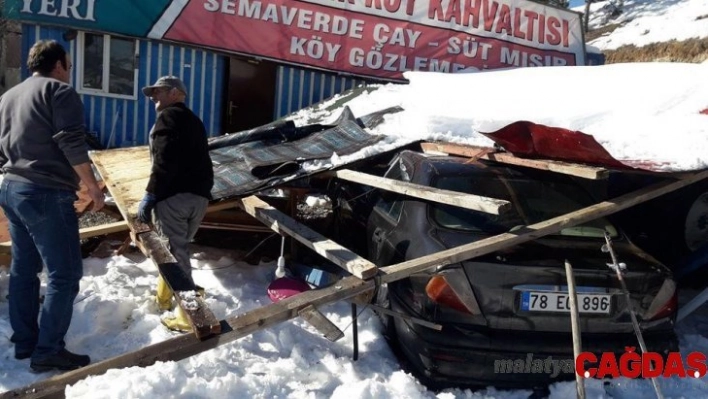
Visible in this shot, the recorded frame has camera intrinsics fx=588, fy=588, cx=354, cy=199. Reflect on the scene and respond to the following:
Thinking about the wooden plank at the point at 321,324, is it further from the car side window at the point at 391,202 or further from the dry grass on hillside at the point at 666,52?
the dry grass on hillside at the point at 666,52

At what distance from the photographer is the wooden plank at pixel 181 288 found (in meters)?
2.86

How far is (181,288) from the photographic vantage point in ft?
10.6

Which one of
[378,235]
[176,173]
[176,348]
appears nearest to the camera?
[176,348]

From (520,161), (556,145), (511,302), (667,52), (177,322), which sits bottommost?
(177,322)

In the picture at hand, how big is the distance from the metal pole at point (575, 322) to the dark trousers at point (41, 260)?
2.76 metres

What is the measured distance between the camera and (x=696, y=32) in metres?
25.1

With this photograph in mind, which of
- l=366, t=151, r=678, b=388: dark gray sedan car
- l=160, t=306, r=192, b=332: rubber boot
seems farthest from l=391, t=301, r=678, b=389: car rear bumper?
l=160, t=306, r=192, b=332: rubber boot

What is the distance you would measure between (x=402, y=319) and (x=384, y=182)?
104 cm

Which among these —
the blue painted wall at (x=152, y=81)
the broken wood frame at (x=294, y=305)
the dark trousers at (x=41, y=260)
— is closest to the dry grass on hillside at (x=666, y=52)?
the blue painted wall at (x=152, y=81)

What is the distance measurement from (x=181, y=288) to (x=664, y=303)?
9.24 ft

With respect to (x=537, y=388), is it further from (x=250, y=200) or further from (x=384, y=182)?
(x=250, y=200)

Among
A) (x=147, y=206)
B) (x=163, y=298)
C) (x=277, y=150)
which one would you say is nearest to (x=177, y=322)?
(x=163, y=298)

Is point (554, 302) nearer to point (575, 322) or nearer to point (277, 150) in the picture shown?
point (575, 322)

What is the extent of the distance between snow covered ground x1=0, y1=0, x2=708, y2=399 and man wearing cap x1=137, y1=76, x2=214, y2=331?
53 cm
